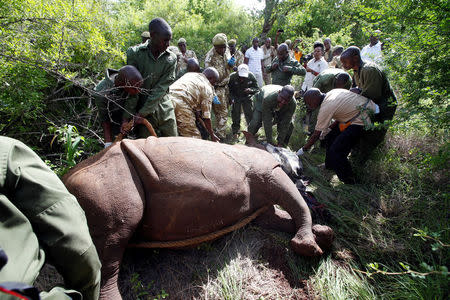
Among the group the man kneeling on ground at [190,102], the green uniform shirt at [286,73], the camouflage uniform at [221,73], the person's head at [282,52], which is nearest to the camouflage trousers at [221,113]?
the camouflage uniform at [221,73]

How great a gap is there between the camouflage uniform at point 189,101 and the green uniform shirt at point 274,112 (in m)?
1.31

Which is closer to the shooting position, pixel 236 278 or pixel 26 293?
pixel 26 293

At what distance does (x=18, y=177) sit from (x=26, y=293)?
1.65 feet

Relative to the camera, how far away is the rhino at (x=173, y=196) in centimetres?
177

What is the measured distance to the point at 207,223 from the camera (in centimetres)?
211

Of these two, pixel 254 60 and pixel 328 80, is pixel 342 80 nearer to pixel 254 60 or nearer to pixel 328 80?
pixel 328 80

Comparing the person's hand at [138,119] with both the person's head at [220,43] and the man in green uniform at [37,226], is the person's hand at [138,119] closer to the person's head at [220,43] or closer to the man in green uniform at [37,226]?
the man in green uniform at [37,226]

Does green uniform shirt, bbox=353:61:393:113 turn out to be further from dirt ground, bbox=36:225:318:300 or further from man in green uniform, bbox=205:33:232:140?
man in green uniform, bbox=205:33:232:140

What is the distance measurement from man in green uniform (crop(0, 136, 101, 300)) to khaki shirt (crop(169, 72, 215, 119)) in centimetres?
292

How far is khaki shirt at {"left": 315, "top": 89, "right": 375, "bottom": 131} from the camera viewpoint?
3447mm

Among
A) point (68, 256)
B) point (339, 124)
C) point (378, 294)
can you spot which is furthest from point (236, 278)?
point (339, 124)

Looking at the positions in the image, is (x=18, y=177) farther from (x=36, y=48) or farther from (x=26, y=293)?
(x=36, y=48)

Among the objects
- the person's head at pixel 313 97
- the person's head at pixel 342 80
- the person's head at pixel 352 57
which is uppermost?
the person's head at pixel 352 57

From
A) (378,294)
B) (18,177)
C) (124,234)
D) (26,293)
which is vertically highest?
(18,177)
